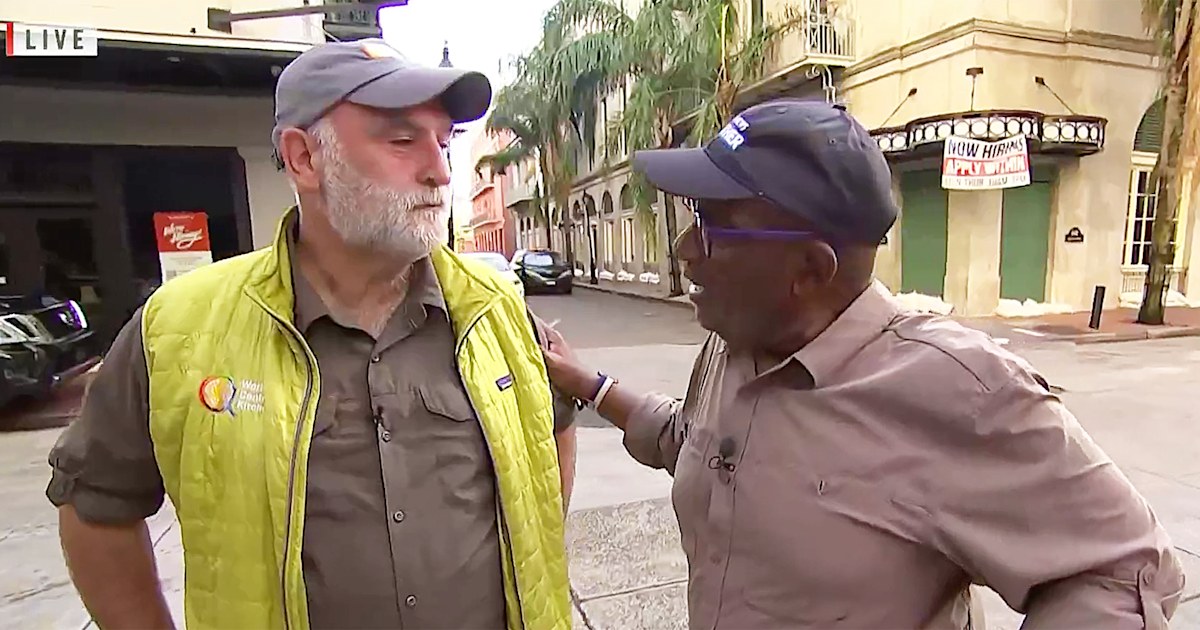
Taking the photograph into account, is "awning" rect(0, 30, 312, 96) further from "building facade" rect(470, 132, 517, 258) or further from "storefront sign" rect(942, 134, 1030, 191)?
"building facade" rect(470, 132, 517, 258)

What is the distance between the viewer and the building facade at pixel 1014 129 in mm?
13711

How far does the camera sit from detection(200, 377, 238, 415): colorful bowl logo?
1525 millimetres

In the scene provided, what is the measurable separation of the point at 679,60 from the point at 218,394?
680 inches

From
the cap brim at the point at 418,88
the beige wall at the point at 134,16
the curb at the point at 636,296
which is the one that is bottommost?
the curb at the point at 636,296

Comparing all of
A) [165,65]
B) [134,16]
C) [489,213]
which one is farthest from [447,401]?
[489,213]

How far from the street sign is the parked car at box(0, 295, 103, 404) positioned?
9.81ft

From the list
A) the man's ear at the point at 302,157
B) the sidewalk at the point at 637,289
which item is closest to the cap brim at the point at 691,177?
the man's ear at the point at 302,157

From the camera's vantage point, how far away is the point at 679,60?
689 inches

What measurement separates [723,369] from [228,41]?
23.6ft

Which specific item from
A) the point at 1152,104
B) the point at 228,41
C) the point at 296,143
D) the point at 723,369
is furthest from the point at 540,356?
the point at 1152,104

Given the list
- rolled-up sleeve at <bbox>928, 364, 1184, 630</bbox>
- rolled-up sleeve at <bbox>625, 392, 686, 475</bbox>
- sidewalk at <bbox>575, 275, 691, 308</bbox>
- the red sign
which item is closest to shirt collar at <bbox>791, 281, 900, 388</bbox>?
rolled-up sleeve at <bbox>928, 364, 1184, 630</bbox>

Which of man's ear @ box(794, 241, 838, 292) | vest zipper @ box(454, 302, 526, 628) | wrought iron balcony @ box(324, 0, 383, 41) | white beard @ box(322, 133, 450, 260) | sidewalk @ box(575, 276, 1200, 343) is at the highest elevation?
wrought iron balcony @ box(324, 0, 383, 41)

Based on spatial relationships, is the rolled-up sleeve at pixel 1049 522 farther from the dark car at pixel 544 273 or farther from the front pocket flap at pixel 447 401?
the dark car at pixel 544 273

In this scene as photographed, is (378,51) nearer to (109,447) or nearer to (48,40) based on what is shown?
(109,447)
